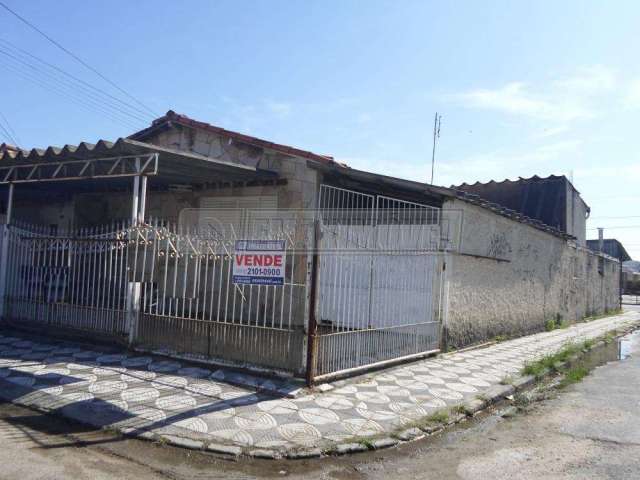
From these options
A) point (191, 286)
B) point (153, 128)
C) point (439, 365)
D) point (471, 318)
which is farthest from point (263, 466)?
point (153, 128)

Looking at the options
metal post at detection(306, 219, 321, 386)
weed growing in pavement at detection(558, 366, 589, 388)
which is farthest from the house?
weed growing in pavement at detection(558, 366, 589, 388)

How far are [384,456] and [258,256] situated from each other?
116 inches

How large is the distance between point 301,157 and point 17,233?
17.7 ft

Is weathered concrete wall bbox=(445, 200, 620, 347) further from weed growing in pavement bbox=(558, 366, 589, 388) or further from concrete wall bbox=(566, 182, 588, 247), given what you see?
weed growing in pavement bbox=(558, 366, 589, 388)

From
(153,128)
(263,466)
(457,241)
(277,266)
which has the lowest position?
(263,466)

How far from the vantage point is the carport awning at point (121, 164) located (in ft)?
26.0

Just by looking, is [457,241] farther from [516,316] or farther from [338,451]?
[338,451]

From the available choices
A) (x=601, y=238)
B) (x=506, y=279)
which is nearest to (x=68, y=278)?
(x=506, y=279)

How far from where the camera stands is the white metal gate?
22.6ft

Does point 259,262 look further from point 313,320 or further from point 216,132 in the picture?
point 216,132

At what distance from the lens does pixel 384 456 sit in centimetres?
460

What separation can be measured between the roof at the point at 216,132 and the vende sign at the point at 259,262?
10.1 feet

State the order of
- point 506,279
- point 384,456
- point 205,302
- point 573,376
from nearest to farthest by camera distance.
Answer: point 384,456 → point 205,302 → point 573,376 → point 506,279

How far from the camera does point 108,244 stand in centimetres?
802
